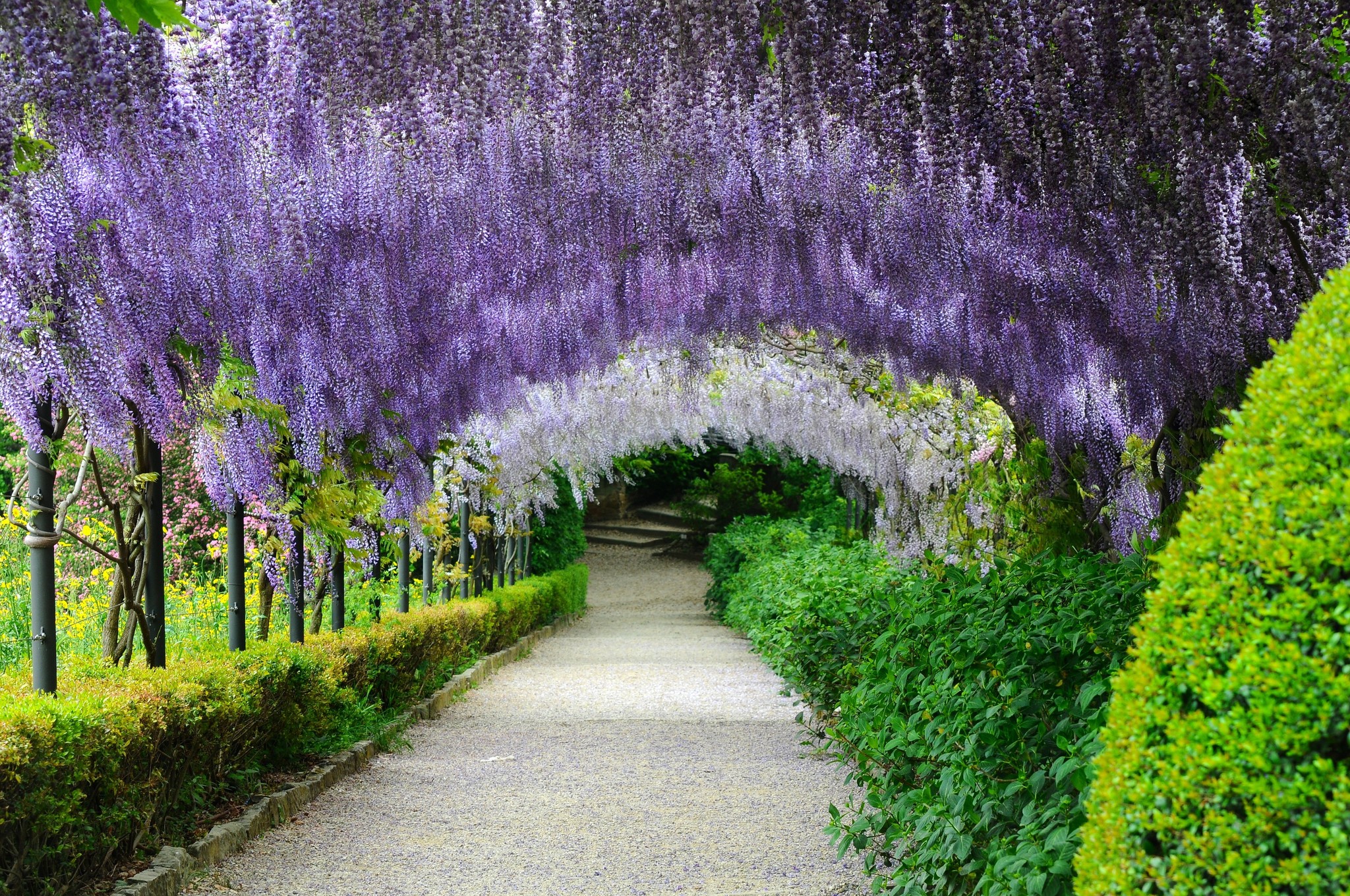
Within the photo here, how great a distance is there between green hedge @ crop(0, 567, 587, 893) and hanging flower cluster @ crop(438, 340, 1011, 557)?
372cm

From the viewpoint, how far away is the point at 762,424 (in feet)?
40.0

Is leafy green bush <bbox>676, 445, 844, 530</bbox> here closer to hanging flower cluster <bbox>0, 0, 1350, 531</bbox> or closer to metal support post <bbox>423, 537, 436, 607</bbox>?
metal support post <bbox>423, 537, 436, 607</bbox>

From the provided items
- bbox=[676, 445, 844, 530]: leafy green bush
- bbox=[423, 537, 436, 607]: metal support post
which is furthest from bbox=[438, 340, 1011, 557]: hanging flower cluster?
bbox=[676, 445, 844, 530]: leafy green bush

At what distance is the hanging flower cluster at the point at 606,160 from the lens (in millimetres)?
3219

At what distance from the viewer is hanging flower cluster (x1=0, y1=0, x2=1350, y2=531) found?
3219 millimetres

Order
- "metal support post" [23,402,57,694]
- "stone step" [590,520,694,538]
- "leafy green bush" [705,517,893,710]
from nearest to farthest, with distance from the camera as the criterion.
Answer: "metal support post" [23,402,57,694] < "leafy green bush" [705,517,893,710] < "stone step" [590,520,694,538]

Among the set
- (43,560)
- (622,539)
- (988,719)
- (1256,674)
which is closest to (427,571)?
(43,560)

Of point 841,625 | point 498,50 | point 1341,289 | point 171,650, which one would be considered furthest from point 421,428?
point 1341,289

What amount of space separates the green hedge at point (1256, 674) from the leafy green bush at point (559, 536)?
15.0m

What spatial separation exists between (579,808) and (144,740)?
6.99ft

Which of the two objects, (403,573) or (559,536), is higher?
(403,573)

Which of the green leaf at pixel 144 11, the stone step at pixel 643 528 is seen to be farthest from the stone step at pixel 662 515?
the green leaf at pixel 144 11

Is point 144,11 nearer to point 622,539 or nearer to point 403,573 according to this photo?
point 403,573

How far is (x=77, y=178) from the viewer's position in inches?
135
